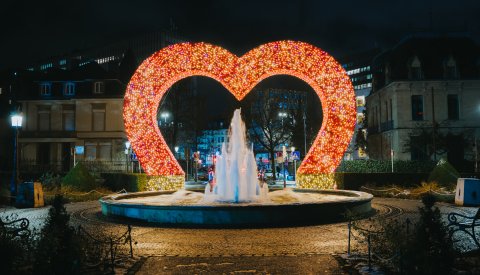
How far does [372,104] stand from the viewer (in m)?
53.0

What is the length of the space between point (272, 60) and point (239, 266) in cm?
1218

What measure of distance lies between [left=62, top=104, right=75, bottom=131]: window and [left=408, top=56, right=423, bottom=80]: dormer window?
120 ft

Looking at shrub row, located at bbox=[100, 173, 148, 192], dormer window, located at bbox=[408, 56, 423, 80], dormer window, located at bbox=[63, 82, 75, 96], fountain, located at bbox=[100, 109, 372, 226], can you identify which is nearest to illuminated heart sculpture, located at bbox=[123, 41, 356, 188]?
fountain, located at bbox=[100, 109, 372, 226]

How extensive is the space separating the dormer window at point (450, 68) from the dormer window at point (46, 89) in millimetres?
42475

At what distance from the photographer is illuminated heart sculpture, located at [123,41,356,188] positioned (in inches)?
730

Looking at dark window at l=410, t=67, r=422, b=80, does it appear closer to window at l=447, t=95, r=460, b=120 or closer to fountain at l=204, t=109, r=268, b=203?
window at l=447, t=95, r=460, b=120

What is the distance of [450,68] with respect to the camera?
4356 cm

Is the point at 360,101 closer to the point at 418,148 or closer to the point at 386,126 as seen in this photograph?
the point at 386,126

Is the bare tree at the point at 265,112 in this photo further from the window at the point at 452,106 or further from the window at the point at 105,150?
the window at the point at 452,106

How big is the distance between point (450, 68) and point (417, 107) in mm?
4950

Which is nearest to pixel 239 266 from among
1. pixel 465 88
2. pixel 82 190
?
pixel 82 190

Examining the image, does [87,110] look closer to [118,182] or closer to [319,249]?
[118,182]

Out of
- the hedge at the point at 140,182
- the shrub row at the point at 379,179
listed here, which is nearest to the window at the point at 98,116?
the hedge at the point at 140,182

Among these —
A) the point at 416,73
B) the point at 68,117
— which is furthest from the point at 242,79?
the point at 68,117
